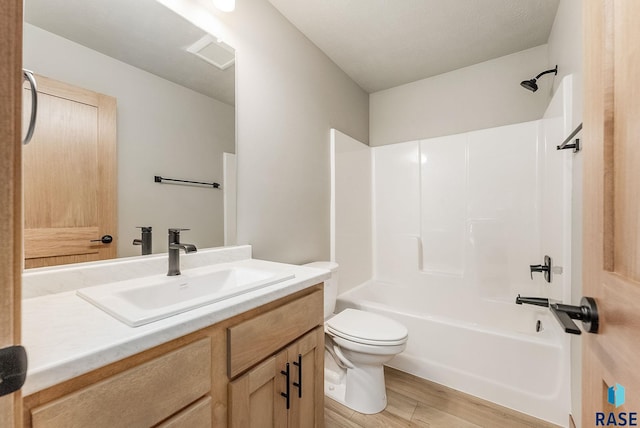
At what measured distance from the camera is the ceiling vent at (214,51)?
130 centimetres

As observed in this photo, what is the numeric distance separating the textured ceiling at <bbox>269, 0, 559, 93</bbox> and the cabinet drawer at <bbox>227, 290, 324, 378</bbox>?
1.78 metres

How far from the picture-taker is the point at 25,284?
0.79m

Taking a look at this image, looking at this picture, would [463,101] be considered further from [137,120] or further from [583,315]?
[137,120]

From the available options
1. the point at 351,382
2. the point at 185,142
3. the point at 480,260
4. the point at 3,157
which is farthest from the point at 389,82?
the point at 3,157

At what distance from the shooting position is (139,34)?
1097mm

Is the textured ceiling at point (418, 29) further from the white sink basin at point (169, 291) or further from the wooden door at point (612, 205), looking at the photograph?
the white sink basin at point (169, 291)

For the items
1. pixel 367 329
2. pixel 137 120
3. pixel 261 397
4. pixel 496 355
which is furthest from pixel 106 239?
pixel 496 355

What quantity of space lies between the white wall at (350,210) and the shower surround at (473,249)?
0.06 ft

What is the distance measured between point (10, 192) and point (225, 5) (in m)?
1.44

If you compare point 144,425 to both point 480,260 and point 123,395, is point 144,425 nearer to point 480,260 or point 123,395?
point 123,395

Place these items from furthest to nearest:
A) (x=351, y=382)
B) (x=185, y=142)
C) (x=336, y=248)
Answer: (x=336, y=248), (x=351, y=382), (x=185, y=142)

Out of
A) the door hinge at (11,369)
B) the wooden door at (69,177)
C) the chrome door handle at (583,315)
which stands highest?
the wooden door at (69,177)

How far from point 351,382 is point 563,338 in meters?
1.25

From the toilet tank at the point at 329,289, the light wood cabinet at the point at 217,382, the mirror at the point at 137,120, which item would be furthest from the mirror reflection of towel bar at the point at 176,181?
the toilet tank at the point at 329,289
